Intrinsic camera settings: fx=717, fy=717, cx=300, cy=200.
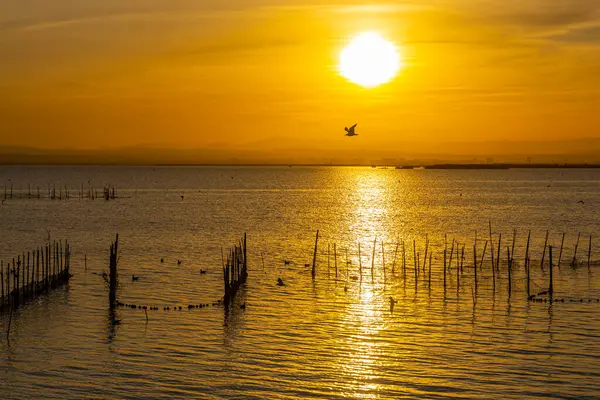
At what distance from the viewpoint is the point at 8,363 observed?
2416 centimetres

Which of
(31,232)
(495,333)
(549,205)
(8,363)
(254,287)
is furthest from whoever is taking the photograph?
(549,205)

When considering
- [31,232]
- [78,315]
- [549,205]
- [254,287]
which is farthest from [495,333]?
[549,205]

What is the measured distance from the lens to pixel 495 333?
28.6 metres

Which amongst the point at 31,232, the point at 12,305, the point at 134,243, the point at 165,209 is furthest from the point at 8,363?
the point at 165,209

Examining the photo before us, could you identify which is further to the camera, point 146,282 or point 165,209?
point 165,209

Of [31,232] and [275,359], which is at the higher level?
[31,232]

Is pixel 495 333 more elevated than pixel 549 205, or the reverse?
pixel 549 205

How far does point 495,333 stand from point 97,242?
4038 cm

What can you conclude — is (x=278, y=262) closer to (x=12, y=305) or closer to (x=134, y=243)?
(x=134, y=243)

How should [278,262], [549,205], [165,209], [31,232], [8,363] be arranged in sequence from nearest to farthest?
[8,363]
[278,262]
[31,232]
[165,209]
[549,205]

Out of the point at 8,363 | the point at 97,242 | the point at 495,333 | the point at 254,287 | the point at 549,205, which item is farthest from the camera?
the point at 549,205

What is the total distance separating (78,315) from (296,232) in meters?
41.2

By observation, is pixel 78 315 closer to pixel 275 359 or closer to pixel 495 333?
pixel 275 359

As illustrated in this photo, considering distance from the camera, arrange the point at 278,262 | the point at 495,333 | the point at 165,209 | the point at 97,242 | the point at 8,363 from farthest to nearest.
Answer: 1. the point at 165,209
2. the point at 97,242
3. the point at 278,262
4. the point at 495,333
5. the point at 8,363
